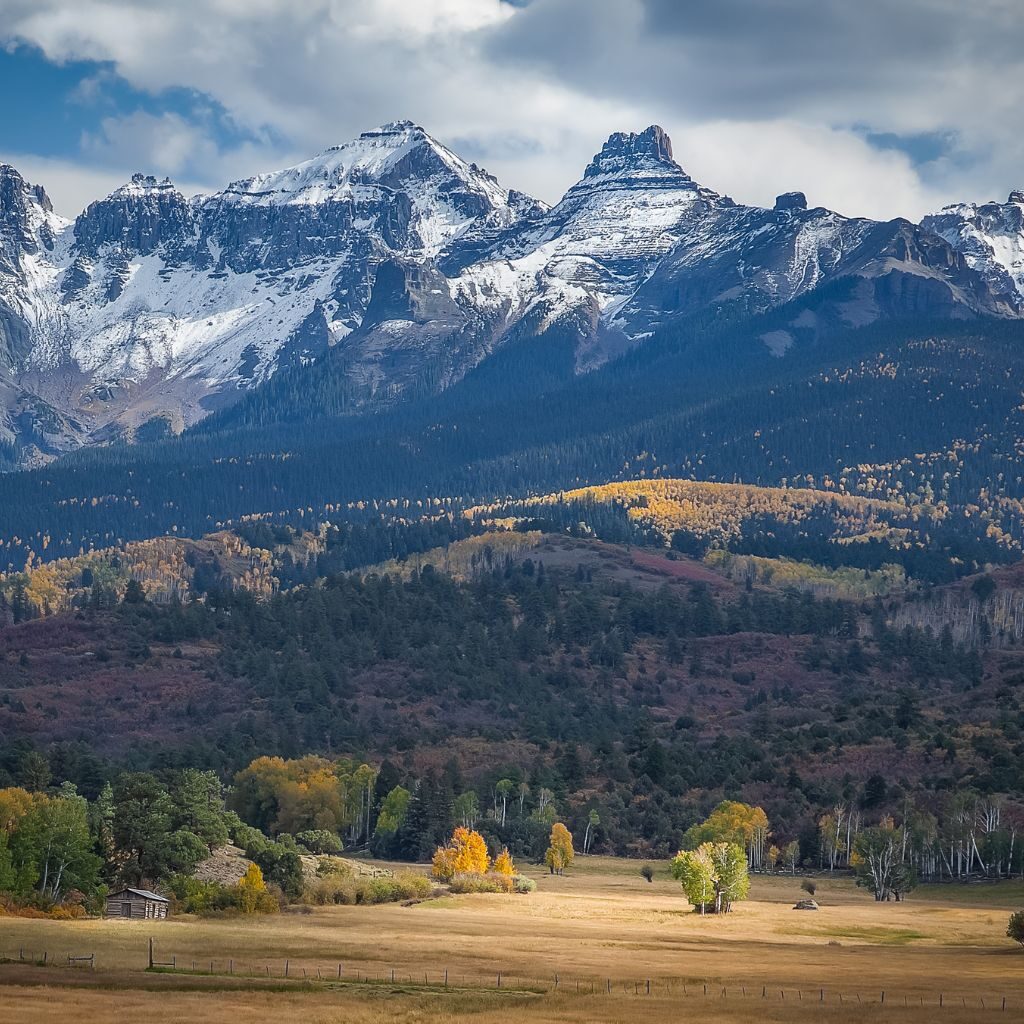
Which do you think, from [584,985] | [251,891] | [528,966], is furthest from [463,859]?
[584,985]

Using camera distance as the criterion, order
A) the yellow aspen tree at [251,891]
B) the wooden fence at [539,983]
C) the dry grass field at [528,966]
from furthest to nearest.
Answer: the yellow aspen tree at [251,891]
the wooden fence at [539,983]
the dry grass field at [528,966]

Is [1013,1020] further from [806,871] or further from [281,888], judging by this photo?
[806,871]

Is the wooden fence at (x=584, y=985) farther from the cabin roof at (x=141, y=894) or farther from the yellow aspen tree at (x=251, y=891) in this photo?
the yellow aspen tree at (x=251, y=891)

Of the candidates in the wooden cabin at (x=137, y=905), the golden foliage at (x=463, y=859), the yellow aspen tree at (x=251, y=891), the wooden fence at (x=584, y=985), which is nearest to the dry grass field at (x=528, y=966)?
the wooden fence at (x=584, y=985)

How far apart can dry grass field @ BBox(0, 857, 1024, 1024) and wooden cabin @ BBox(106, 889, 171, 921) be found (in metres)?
4.07

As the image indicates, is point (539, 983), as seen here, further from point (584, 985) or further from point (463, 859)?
point (463, 859)

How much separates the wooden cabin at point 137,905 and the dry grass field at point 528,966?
160 inches

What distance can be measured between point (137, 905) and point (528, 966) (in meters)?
36.9

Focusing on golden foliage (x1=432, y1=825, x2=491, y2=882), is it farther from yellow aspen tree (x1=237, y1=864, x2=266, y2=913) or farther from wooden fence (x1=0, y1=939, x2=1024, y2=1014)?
wooden fence (x1=0, y1=939, x2=1024, y2=1014)

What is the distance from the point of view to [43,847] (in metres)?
140

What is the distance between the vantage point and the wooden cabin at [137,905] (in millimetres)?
134875

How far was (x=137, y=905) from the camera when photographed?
135500 millimetres

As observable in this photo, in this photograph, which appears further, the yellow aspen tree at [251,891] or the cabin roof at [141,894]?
the yellow aspen tree at [251,891]

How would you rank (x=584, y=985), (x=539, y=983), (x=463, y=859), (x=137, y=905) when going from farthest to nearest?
(x=463, y=859)
(x=137, y=905)
(x=539, y=983)
(x=584, y=985)
